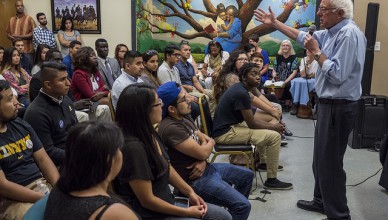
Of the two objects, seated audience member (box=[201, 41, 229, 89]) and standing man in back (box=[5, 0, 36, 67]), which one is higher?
standing man in back (box=[5, 0, 36, 67])

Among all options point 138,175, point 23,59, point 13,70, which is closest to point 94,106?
point 13,70

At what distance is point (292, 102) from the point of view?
6840 millimetres

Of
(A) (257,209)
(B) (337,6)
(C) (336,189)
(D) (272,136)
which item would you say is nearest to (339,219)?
(C) (336,189)

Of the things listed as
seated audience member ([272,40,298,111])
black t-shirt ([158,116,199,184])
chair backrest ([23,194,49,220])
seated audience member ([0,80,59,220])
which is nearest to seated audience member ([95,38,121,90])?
seated audience member ([0,80,59,220])

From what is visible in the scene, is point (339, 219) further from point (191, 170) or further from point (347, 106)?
point (191, 170)

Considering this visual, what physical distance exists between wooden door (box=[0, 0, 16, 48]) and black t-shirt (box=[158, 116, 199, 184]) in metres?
6.37

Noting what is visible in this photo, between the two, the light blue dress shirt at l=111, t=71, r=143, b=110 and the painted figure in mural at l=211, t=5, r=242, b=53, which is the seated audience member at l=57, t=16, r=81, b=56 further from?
the light blue dress shirt at l=111, t=71, r=143, b=110

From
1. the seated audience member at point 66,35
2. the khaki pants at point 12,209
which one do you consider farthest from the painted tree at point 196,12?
the khaki pants at point 12,209

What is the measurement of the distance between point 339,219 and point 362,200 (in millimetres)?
690

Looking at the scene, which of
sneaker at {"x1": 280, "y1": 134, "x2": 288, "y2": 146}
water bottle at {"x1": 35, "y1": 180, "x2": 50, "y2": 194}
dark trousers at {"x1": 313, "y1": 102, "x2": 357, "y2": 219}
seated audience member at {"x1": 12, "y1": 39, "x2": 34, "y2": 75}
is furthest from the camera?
seated audience member at {"x1": 12, "y1": 39, "x2": 34, "y2": 75}

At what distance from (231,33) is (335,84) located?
19.4 ft

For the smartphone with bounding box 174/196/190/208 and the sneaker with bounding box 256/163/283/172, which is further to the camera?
the sneaker with bounding box 256/163/283/172

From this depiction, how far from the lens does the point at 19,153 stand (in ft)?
6.65

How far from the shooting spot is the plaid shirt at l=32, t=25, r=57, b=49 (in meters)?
6.75
